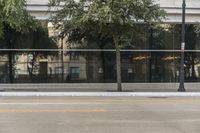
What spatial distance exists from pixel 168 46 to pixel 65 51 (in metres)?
7.31

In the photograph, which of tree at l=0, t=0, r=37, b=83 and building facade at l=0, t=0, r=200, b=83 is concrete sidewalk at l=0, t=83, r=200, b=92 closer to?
building facade at l=0, t=0, r=200, b=83

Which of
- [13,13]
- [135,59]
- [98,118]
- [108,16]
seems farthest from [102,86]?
[98,118]

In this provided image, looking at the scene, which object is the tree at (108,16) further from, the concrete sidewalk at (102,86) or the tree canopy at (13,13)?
the concrete sidewalk at (102,86)

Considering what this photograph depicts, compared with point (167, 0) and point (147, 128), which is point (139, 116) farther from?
point (167, 0)

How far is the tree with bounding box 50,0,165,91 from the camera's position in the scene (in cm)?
2964

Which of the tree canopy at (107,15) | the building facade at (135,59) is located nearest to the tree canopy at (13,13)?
the tree canopy at (107,15)

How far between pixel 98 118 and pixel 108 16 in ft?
44.5

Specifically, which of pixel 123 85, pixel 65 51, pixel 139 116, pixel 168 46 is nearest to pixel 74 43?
pixel 65 51

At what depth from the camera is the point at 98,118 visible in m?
16.3

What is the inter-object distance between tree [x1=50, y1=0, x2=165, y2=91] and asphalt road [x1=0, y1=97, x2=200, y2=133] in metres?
9.46

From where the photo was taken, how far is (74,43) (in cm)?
3547

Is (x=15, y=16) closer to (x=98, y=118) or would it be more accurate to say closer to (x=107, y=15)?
(x=107, y=15)

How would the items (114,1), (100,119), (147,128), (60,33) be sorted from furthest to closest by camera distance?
(60,33) → (114,1) → (100,119) → (147,128)

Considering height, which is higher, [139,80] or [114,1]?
[114,1]
